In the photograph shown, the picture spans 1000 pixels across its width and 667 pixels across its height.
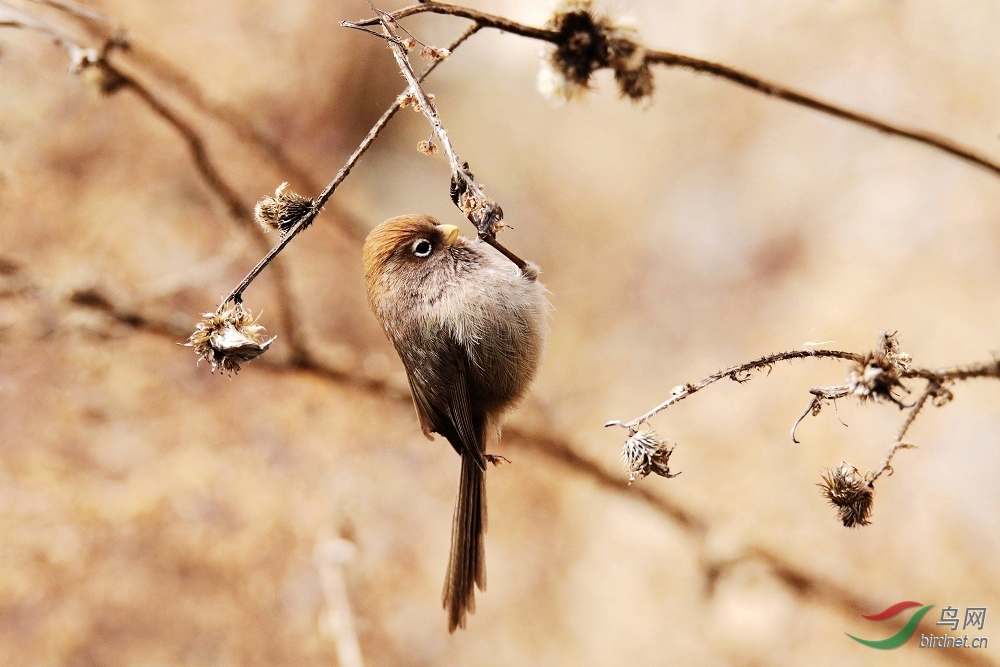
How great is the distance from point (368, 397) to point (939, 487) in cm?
320

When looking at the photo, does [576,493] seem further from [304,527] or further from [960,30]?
[960,30]

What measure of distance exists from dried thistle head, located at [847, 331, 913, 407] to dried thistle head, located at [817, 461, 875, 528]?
203mm

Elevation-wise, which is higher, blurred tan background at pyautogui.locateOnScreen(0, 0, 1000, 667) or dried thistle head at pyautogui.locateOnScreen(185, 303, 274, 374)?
blurred tan background at pyautogui.locateOnScreen(0, 0, 1000, 667)

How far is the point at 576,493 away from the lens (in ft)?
13.9

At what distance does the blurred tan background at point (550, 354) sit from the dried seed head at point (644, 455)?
2.34 metres

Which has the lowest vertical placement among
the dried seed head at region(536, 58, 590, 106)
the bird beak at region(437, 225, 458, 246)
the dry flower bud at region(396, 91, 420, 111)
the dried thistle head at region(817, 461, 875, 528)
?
the dried thistle head at region(817, 461, 875, 528)

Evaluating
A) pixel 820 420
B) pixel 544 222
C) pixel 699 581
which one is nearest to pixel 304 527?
pixel 699 581

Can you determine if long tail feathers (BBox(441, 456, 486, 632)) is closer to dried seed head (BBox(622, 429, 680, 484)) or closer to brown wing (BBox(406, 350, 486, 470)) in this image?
brown wing (BBox(406, 350, 486, 470))

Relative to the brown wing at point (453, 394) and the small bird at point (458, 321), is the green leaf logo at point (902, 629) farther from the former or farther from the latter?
the brown wing at point (453, 394)

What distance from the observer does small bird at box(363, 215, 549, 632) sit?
190cm

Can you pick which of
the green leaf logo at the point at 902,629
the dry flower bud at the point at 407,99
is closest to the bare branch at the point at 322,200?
the dry flower bud at the point at 407,99

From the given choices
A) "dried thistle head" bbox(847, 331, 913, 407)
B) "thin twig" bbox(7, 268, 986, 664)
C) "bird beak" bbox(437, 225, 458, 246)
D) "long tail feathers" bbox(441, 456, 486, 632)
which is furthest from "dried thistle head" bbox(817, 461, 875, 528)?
"thin twig" bbox(7, 268, 986, 664)

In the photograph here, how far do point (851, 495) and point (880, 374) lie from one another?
1.01 ft

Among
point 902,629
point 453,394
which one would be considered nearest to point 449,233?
point 453,394
